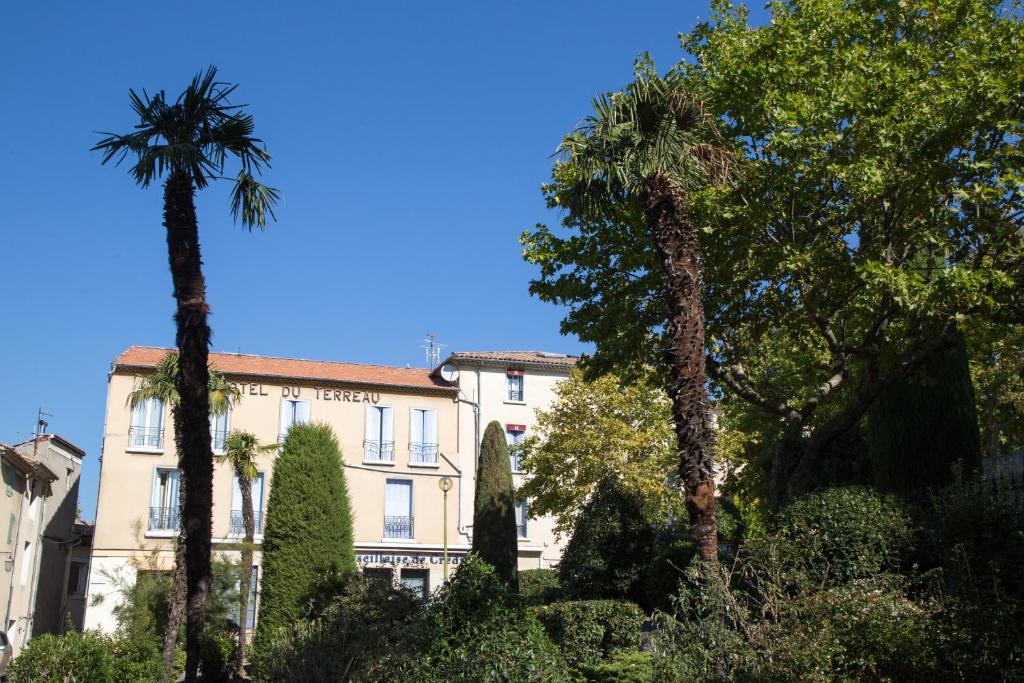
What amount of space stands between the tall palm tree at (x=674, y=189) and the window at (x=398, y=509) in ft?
82.5

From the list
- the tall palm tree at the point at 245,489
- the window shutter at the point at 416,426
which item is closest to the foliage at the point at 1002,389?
the tall palm tree at the point at 245,489

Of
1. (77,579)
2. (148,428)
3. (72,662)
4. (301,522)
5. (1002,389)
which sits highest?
(148,428)

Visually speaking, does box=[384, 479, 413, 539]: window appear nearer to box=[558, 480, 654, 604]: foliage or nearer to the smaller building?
the smaller building

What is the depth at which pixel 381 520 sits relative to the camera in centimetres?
3809

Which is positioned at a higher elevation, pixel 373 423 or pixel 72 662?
pixel 373 423

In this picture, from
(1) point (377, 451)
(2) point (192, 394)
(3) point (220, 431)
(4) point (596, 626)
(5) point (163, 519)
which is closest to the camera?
(2) point (192, 394)

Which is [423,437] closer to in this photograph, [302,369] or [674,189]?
[302,369]

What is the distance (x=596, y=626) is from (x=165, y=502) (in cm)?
2392

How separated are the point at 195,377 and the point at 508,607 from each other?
5.57 meters

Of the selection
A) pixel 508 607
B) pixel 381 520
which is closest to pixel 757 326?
pixel 508 607

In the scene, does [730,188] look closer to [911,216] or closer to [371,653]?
→ [911,216]

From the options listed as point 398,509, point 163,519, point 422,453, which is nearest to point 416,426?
point 422,453

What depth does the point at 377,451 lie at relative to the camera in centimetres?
3878

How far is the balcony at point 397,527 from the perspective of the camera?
38188 mm
